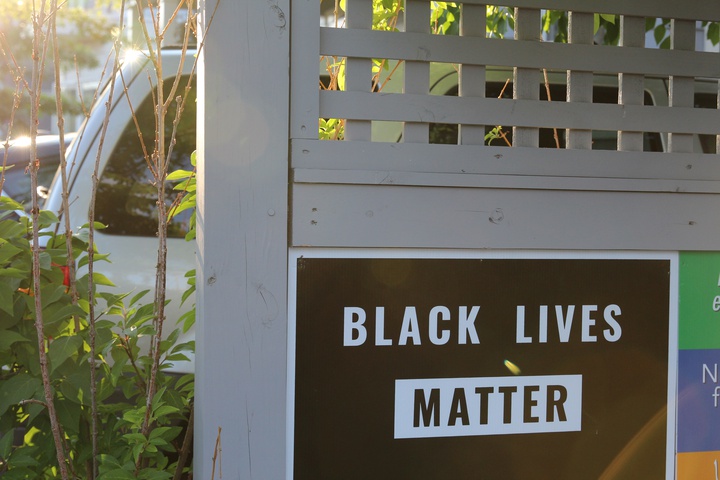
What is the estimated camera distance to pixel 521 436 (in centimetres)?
223

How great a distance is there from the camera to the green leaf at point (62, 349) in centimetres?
214

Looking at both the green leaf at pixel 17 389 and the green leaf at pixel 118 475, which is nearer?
the green leaf at pixel 118 475

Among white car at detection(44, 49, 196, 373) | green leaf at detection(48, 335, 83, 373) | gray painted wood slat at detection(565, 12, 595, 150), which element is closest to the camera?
green leaf at detection(48, 335, 83, 373)

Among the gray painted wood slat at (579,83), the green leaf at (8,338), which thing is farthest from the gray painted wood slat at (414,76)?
the green leaf at (8,338)

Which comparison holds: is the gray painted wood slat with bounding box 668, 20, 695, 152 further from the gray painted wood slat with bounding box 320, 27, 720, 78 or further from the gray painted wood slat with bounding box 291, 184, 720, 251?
the gray painted wood slat with bounding box 291, 184, 720, 251

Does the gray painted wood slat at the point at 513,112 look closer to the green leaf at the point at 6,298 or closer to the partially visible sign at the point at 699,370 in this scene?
the partially visible sign at the point at 699,370

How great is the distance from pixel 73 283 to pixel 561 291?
1359 mm

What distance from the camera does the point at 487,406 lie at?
7.22ft

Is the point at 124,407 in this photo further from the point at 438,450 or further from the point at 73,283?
the point at 438,450

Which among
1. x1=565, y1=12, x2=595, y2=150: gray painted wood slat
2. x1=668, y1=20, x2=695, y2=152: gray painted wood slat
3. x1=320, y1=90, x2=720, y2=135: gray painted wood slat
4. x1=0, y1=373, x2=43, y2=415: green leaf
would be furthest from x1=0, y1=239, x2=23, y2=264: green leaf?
x1=668, y1=20, x2=695, y2=152: gray painted wood slat

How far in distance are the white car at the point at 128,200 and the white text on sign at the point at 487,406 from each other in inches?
67.8

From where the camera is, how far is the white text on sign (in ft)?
7.06

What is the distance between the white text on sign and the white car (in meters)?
1.72

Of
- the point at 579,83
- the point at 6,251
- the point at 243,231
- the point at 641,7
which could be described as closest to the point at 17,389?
the point at 6,251
